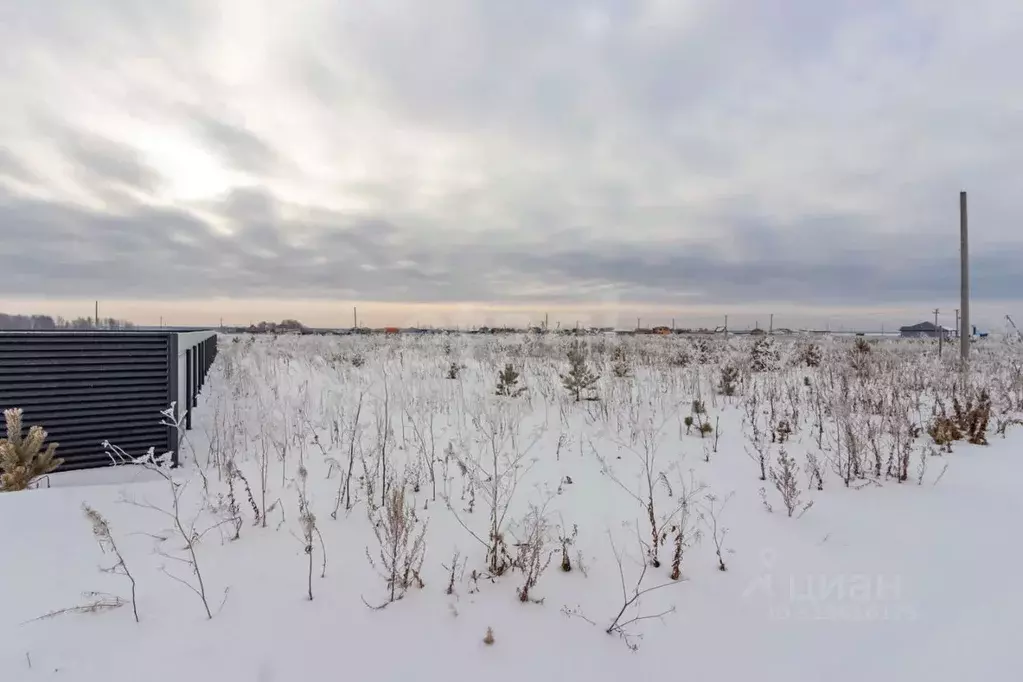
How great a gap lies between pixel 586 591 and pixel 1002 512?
3533 millimetres

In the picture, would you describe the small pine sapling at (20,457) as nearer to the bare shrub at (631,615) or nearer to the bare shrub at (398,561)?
the bare shrub at (398,561)

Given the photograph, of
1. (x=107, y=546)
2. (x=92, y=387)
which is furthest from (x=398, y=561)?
(x=92, y=387)

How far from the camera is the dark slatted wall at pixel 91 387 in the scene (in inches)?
182

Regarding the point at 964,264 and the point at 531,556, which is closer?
the point at 531,556

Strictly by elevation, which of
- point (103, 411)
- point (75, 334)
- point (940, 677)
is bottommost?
point (940, 677)

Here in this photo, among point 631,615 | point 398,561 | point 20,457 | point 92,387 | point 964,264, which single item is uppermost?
point 964,264

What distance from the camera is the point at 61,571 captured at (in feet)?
9.85

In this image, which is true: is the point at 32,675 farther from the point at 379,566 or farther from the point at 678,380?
the point at 678,380

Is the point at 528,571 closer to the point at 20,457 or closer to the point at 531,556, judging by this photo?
the point at 531,556

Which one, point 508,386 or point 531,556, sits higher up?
point 508,386

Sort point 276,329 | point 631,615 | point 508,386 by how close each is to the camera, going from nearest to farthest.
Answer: point 631,615
point 508,386
point 276,329

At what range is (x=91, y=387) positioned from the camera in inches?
189

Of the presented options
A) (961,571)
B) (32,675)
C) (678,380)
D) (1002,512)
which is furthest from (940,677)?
(678,380)

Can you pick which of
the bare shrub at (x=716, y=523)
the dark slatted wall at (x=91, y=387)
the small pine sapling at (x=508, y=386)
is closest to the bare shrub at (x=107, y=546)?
the dark slatted wall at (x=91, y=387)
